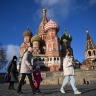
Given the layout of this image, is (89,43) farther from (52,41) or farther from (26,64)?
(26,64)

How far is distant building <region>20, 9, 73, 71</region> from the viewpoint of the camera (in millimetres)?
37241

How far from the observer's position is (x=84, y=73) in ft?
69.7

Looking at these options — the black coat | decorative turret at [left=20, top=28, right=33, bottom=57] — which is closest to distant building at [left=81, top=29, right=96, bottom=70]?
decorative turret at [left=20, top=28, right=33, bottom=57]

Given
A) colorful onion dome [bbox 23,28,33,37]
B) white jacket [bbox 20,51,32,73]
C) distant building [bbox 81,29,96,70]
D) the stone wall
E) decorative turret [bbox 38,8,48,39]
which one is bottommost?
the stone wall

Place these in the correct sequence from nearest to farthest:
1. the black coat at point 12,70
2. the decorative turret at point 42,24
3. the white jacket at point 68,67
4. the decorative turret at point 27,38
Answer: the white jacket at point 68,67 → the black coat at point 12,70 → the decorative turret at point 27,38 → the decorative turret at point 42,24

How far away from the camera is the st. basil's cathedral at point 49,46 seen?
122 feet

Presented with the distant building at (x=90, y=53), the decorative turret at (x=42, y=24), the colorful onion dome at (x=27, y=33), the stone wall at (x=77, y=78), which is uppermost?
the decorative turret at (x=42, y=24)

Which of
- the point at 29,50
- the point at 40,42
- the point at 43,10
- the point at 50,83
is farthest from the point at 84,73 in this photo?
the point at 43,10

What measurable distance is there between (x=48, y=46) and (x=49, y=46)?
1.27 feet

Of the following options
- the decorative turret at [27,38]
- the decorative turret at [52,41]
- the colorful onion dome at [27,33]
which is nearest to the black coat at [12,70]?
the decorative turret at [52,41]

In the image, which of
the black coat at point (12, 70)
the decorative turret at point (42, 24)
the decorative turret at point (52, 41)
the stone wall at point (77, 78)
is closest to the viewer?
the black coat at point (12, 70)

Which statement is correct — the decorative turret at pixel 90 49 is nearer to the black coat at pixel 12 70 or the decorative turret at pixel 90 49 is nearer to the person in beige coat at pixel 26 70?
the black coat at pixel 12 70

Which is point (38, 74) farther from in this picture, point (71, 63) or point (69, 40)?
point (69, 40)

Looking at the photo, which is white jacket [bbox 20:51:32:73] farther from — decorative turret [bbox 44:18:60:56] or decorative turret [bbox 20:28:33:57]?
decorative turret [bbox 20:28:33:57]
